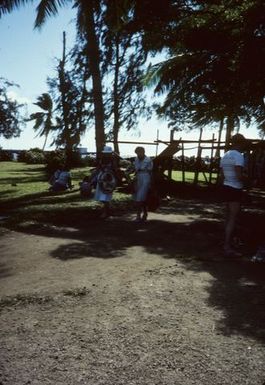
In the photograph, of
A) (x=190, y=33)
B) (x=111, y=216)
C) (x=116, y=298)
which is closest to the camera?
(x=116, y=298)

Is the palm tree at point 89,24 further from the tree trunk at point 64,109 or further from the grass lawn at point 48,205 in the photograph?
the tree trunk at point 64,109

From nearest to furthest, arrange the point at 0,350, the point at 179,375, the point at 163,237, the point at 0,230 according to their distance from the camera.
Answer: the point at 179,375 → the point at 0,350 → the point at 163,237 → the point at 0,230

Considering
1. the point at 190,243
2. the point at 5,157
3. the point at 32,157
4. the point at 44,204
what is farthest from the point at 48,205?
the point at 5,157

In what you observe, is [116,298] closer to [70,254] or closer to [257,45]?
[70,254]

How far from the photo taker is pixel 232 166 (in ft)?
22.0

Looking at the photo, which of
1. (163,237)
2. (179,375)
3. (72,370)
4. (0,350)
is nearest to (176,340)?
(179,375)

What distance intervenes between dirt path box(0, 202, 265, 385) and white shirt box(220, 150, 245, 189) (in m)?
1.24

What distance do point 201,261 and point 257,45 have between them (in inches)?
338

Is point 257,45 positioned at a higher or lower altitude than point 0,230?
higher

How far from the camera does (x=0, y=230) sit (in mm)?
8891

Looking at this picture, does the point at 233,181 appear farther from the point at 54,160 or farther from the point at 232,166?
the point at 54,160

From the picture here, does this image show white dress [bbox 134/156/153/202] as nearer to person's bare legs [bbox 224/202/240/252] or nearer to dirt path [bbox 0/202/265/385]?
dirt path [bbox 0/202/265/385]

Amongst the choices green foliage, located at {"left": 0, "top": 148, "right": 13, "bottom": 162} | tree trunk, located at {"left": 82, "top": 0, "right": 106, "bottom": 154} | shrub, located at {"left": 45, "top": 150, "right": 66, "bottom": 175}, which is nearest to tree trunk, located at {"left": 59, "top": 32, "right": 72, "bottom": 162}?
shrub, located at {"left": 45, "top": 150, "right": 66, "bottom": 175}

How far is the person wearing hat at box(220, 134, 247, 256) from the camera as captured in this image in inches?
262
